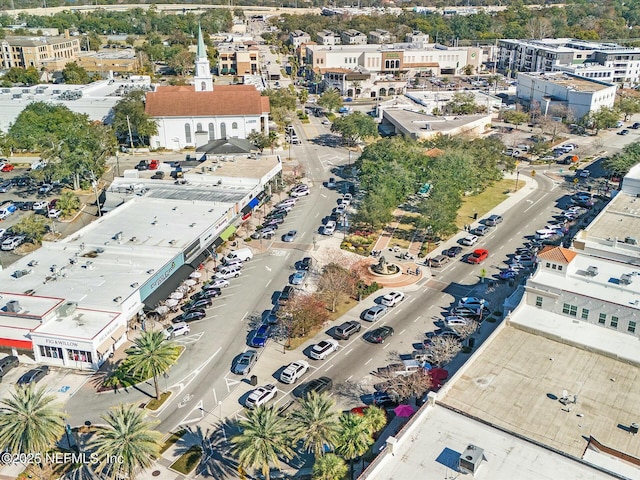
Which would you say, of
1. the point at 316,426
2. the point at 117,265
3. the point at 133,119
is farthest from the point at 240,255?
the point at 133,119

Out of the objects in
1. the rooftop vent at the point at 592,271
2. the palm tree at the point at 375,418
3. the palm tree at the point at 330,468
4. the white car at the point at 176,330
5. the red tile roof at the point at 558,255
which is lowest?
the white car at the point at 176,330

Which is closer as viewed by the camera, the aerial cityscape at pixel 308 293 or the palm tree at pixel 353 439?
the palm tree at pixel 353 439

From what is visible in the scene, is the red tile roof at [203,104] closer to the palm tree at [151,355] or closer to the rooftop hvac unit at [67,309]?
the rooftop hvac unit at [67,309]

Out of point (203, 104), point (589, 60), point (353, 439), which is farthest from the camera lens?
point (589, 60)

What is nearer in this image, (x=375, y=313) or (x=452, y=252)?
(x=375, y=313)

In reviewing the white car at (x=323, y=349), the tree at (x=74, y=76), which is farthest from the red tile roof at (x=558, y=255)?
the tree at (x=74, y=76)

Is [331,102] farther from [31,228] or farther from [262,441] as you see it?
[262,441]

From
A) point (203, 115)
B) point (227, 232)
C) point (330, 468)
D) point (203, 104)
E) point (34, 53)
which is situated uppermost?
point (34, 53)
